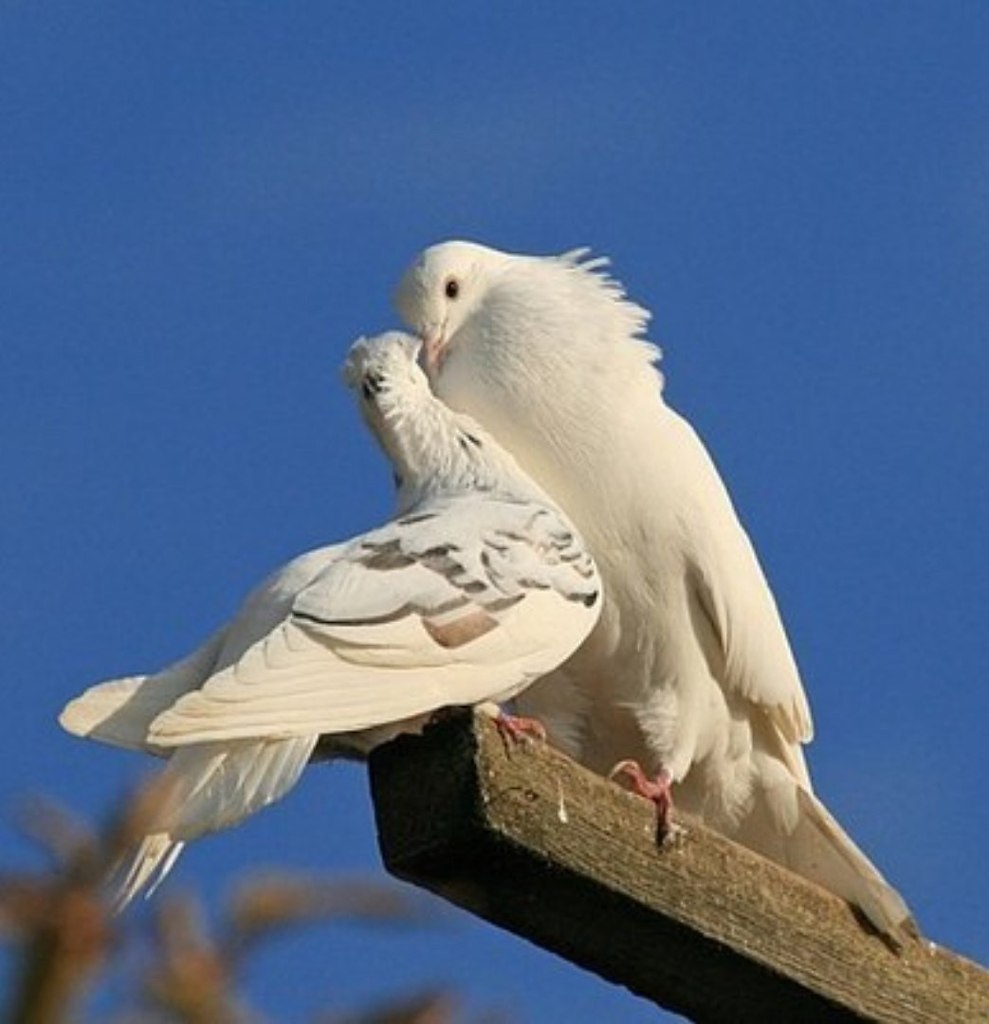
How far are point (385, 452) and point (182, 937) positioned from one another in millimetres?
5476

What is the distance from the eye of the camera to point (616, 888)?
3.59m

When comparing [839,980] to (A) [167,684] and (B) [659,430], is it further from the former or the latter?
(B) [659,430]

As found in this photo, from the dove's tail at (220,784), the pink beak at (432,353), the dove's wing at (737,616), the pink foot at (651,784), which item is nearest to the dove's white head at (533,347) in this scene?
the pink beak at (432,353)

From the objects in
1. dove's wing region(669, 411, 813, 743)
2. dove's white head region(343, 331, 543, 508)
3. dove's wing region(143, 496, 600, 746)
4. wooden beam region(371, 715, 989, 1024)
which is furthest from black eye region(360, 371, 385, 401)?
wooden beam region(371, 715, 989, 1024)

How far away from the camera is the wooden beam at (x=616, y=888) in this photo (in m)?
3.51

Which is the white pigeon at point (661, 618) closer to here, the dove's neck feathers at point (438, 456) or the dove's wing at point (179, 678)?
the dove's neck feathers at point (438, 456)

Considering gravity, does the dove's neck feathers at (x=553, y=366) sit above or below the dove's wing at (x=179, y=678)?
above

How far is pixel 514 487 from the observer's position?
615 centimetres

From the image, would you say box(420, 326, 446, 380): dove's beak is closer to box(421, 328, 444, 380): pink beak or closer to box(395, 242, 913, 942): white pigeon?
box(421, 328, 444, 380): pink beak

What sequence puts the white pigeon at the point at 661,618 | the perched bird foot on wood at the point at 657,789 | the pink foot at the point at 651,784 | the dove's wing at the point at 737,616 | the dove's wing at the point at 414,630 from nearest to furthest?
the perched bird foot on wood at the point at 657,789 → the pink foot at the point at 651,784 → the dove's wing at the point at 414,630 → the white pigeon at the point at 661,618 → the dove's wing at the point at 737,616

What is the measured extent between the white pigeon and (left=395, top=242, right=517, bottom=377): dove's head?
643 millimetres

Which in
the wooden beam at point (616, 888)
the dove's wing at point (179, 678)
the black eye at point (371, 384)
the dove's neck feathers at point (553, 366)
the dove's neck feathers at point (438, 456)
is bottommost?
the wooden beam at point (616, 888)

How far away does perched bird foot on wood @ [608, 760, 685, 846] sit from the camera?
3.78 metres

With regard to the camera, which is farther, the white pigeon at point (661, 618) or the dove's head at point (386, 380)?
the white pigeon at point (661, 618)
